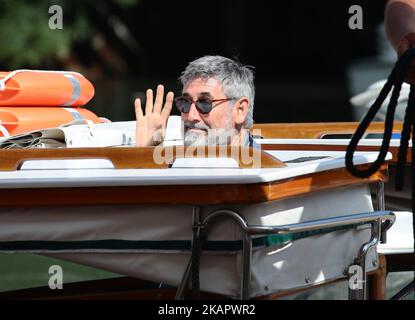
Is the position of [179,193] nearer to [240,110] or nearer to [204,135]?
[204,135]

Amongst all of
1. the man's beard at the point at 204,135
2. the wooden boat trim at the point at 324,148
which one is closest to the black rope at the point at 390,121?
the man's beard at the point at 204,135

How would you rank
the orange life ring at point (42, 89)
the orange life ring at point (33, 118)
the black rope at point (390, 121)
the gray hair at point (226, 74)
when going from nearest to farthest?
1. the black rope at point (390, 121)
2. the gray hair at point (226, 74)
3. the orange life ring at point (33, 118)
4. the orange life ring at point (42, 89)

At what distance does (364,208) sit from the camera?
334 cm

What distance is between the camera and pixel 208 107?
3711mm

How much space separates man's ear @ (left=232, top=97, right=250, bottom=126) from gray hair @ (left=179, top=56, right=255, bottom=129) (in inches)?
0.6

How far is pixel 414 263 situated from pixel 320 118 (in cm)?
1189

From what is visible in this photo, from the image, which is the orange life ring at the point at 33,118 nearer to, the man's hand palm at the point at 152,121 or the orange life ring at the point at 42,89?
the orange life ring at the point at 42,89

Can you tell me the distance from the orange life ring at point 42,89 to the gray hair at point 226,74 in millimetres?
913

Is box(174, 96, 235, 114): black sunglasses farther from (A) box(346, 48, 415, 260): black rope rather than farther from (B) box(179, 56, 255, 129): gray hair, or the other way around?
(A) box(346, 48, 415, 260): black rope

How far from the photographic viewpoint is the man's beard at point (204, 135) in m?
3.65

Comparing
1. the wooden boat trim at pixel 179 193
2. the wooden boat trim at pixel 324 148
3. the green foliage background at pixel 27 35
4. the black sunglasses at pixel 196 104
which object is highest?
the green foliage background at pixel 27 35

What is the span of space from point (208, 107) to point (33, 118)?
39.8 inches

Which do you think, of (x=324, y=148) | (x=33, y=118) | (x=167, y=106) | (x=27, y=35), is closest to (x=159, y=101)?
(x=167, y=106)

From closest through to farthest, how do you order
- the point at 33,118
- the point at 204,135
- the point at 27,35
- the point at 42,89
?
the point at 204,135, the point at 33,118, the point at 42,89, the point at 27,35
